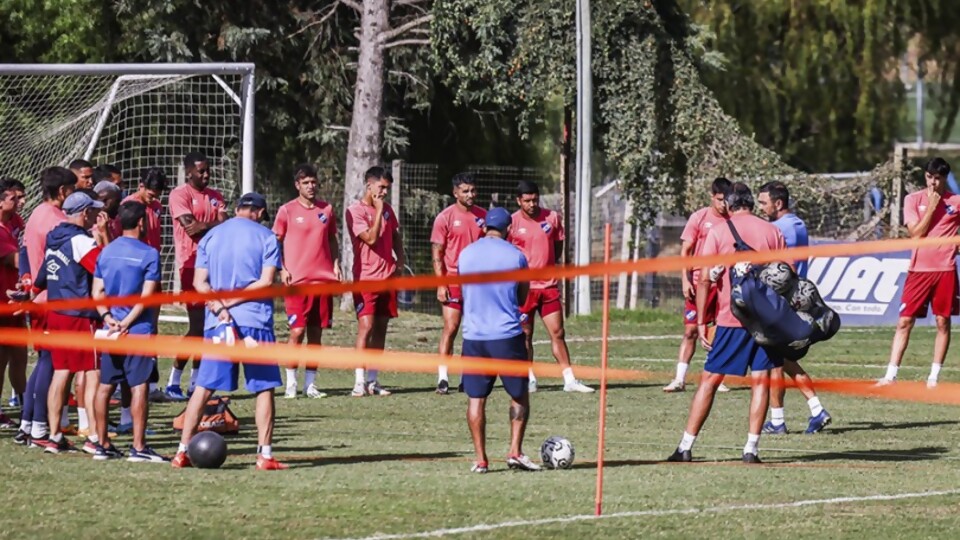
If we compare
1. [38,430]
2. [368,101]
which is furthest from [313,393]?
[368,101]

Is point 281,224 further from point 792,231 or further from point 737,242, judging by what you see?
point 737,242

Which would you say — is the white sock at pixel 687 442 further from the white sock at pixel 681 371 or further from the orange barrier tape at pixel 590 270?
the white sock at pixel 681 371

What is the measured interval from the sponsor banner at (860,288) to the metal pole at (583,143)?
11.8 ft

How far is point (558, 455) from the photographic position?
12.8 meters

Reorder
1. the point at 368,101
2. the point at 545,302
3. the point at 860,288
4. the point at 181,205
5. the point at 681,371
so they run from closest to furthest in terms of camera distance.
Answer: the point at 181,205 < the point at 545,302 < the point at 681,371 < the point at 860,288 < the point at 368,101

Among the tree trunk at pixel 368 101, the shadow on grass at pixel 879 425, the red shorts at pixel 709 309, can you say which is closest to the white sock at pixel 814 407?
the shadow on grass at pixel 879 425

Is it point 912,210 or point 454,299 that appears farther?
point 454,299

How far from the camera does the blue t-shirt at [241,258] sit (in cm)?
1281

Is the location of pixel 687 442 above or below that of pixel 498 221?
below

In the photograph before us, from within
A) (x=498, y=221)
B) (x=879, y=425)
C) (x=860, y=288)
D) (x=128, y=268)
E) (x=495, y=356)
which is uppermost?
(x=498, y=221)

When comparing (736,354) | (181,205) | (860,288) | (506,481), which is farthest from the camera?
(860,288)

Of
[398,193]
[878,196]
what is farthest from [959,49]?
[398,193]

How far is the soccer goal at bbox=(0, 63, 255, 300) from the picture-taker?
68.2 ft

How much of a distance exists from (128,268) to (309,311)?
4.81 m
